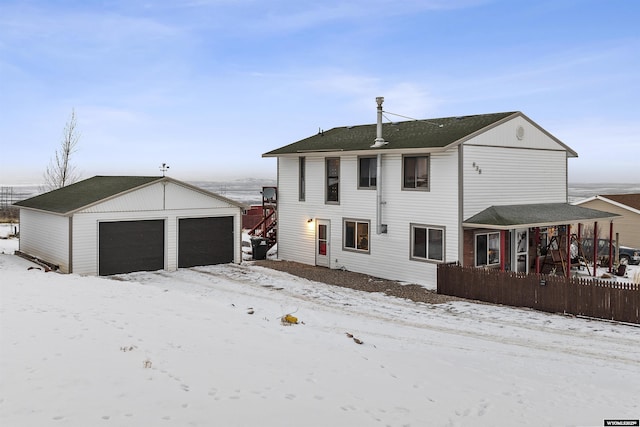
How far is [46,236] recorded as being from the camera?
22.9 meters

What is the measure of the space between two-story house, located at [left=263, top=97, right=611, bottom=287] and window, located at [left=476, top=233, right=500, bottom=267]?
0.04 meters

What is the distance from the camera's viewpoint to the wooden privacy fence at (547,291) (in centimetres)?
1515

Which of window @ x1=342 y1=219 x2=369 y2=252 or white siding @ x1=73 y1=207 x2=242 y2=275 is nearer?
white siding @ x1=73 y1=207 x2=242 y2=275

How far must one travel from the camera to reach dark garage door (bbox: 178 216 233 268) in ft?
77.5

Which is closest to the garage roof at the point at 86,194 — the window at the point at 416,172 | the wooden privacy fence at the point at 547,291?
the window at the point at 416,172

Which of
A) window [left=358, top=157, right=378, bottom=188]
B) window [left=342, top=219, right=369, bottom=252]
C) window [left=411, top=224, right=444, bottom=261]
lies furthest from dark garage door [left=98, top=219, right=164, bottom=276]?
window [left=411, top=224, right=444, bottom=261]

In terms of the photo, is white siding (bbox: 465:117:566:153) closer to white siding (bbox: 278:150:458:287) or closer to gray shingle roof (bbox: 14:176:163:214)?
white siding (bbox: 278:150:458:287)

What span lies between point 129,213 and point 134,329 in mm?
12926

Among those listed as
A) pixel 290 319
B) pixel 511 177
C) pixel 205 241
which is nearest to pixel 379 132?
pixel 511 177

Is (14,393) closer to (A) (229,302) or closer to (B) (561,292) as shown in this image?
(A) (229,302)

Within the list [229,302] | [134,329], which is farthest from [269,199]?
[134,329]

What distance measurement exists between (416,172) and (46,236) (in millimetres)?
16415

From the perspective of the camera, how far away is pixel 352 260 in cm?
2394

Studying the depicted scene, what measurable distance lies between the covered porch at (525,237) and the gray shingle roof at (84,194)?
1376cm
